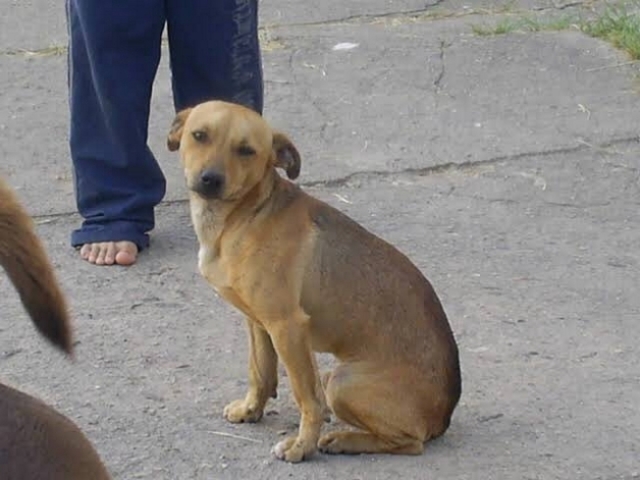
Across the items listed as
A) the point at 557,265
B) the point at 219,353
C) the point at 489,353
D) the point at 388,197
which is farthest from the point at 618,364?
the point at 388,197

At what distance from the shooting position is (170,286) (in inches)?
187

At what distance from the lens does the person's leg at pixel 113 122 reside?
4.80 m

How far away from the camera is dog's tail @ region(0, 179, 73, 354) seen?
222cm

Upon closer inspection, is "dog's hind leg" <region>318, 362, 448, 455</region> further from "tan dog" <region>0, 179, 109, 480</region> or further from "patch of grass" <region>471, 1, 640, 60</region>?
"patch of grass" <region>471, 1, 640, 60</region>

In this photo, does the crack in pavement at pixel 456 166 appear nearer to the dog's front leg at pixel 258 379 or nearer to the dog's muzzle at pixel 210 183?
the dog's front leg at pixel 258 379

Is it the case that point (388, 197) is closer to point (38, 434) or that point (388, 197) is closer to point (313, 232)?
point (313, 232)

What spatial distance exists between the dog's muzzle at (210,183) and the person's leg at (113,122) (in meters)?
1.16

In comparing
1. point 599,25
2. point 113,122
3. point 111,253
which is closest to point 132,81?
point 113,122

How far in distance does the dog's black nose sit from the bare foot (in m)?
1.15

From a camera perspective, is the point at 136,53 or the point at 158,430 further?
the point at 136,53

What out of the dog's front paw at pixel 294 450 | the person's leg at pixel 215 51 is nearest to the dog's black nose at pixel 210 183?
the dog's front paw at pixel 294 450

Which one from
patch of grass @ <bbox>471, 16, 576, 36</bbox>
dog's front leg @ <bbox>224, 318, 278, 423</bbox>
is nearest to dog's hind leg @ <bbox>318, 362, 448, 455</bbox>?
dog's front leg @ <bbox>224, 318, 278, 423</bbox>

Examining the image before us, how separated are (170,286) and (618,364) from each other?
140 centimetres

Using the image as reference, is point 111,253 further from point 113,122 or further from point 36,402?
point 36,402
